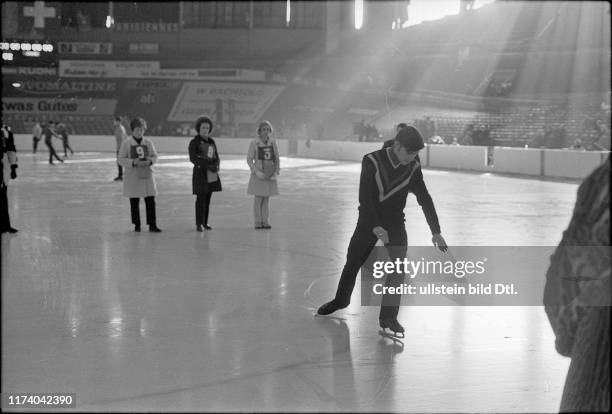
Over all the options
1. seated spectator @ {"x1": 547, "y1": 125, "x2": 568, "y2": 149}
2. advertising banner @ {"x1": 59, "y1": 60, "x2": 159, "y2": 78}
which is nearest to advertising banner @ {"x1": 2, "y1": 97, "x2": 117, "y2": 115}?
advertising banner @ {"x1": 59, "y1": 60, "x2": 159, "y2": 78}

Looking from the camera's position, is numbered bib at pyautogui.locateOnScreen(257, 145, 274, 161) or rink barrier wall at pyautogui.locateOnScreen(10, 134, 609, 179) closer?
numbered bib at pyautogui.locateOnScreen(257, 145, 274, 161)

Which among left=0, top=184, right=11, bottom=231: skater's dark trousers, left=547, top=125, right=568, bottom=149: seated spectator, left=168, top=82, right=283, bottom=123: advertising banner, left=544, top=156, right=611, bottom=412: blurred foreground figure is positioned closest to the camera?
left=544, top=156, right=611, bottom=412: blurred foreground figure

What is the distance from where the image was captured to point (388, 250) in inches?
230

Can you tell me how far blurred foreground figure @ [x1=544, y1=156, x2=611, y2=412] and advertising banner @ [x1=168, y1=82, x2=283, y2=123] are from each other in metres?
47.0

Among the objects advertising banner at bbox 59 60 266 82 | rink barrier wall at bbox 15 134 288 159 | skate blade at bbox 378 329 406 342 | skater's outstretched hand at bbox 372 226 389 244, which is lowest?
rink barrier wall at bbox 15 134 288 159

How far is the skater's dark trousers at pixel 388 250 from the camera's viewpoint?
5.86 meters

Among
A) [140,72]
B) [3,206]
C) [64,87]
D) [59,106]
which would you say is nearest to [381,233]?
[3,206]

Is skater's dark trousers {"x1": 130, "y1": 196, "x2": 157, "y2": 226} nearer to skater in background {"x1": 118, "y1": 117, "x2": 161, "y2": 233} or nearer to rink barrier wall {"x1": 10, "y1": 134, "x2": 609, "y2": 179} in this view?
skater in background {"x1": 118, "y1": 117, "x2": 161, "y2": 233}

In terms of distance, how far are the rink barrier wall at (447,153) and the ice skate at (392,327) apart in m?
10.1

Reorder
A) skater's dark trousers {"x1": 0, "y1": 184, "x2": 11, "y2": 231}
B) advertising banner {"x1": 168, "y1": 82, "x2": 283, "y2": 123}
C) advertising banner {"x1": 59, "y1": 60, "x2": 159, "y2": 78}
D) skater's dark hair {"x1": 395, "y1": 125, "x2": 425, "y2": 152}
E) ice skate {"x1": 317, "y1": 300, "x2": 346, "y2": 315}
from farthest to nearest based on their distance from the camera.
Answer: advertising banner {"x1": 168, "y1": 82, "x2": 283, "y2": 123} < advertising banner {"x1": 59, "y1": 60, "x2": 159, "y2": 78} < skater's dark trousers {"x1": 0, "y1": 184, "x2": 11, "y2": 231} < ice skate {"x1": 317, "y1": 300, "x2": 346, "y2": 315} < skater's dark hair {"x1": 395, "y1": 125, "x2": 425, "y2": 152}

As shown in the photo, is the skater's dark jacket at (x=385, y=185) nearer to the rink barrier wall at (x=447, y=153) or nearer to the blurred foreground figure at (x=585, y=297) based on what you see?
the blurred foreground figure at (x=585, y=297)

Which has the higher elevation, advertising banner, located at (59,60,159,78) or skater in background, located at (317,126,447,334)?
advertising banner, located at (59,60,159,78)

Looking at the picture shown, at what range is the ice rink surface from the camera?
460 centimetres

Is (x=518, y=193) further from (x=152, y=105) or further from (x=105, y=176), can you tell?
(x=152, y=105)
